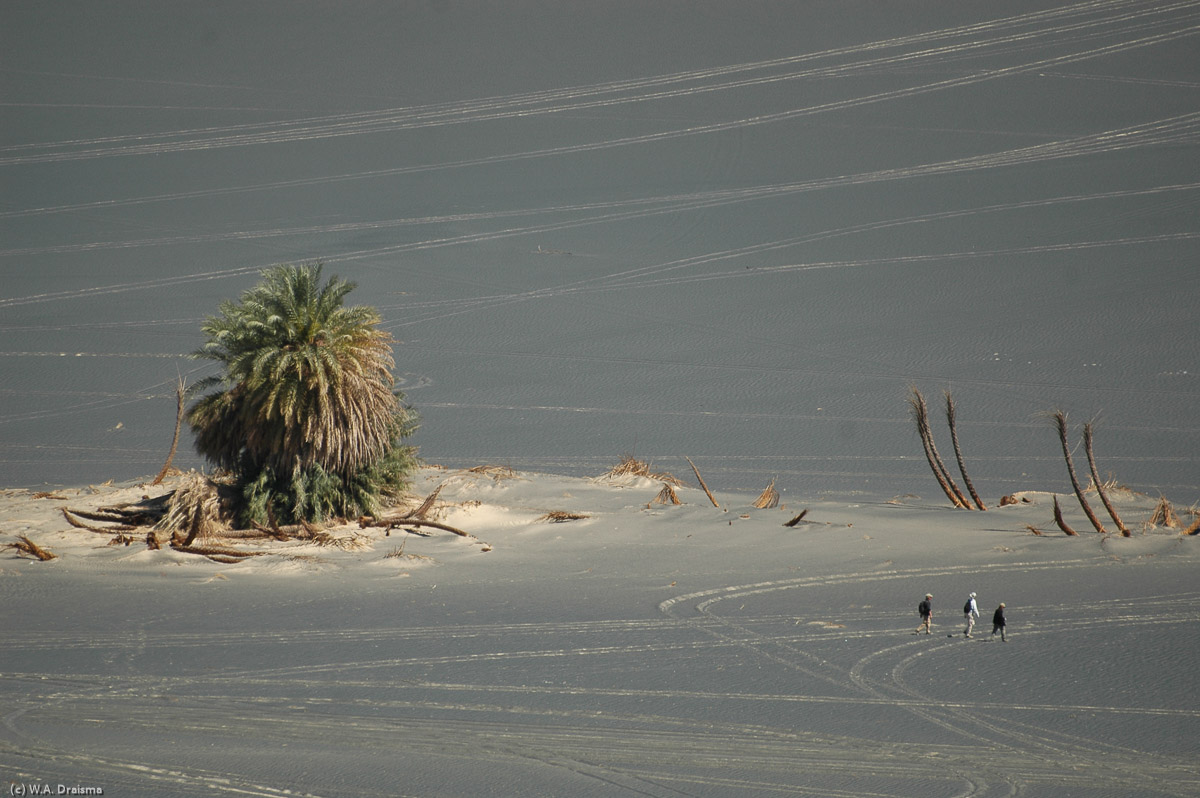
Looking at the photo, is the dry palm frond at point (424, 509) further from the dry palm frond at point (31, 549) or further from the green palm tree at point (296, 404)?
the dry palm frond at point (31, 549)

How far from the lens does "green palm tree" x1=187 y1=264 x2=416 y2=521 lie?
47.0 ft

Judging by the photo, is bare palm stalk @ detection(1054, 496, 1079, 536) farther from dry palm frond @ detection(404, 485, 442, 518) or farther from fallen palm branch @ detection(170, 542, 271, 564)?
fallen palm branch @ detection(170, 542, 271, 564)

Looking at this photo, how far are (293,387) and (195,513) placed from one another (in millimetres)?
1994

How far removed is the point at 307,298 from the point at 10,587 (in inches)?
190

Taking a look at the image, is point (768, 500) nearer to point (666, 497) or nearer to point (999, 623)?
point (666, 497)

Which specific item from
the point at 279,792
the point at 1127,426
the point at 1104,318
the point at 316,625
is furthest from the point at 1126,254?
the point at 279,792

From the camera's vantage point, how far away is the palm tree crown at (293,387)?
14.3 metres

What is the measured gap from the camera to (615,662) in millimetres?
10547

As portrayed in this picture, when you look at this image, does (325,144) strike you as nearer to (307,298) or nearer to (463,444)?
(463,444)

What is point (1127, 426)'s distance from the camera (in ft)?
76.0

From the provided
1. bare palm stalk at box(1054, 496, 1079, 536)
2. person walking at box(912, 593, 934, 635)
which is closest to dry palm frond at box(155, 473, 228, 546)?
person walking at box(912, 593, 934, 635)

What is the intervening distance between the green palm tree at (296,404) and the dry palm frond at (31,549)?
7.43 feet

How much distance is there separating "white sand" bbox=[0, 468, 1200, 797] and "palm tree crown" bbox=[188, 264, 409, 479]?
1311mm

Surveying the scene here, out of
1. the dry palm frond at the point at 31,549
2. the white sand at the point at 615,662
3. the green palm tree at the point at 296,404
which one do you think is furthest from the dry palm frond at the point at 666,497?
the dry palm frond at the point at 31,549
